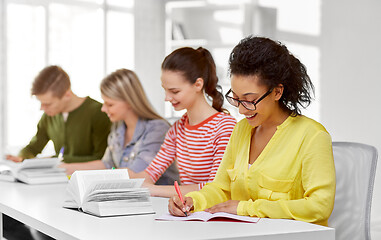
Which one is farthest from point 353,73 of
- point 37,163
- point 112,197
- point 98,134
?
point 112,197

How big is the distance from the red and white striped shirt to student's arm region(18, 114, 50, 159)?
151 cm

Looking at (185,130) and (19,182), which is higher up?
(185,130)

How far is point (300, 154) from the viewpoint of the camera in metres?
1.58

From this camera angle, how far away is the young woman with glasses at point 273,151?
1510mm

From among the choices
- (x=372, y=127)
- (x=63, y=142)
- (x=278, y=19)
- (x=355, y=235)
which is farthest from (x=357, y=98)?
(x=355, y=235)

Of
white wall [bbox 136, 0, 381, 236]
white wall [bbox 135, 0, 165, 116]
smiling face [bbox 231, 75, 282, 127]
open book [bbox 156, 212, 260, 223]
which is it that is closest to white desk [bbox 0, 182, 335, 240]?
open book [bbox 156, 212, 260, 223]

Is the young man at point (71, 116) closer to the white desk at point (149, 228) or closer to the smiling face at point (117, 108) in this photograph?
the smiling face at point (117, 108)

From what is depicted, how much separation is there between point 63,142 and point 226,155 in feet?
5.89

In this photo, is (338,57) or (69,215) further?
(338,57)

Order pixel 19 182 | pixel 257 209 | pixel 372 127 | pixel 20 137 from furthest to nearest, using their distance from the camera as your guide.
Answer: pixel 20 137, pixel 372 127, pixel 19 182, pixel 257 209

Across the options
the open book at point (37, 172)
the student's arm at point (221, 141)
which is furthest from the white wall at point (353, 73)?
the open book at point (37, 172)

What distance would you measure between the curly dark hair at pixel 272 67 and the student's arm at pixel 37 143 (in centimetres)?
213

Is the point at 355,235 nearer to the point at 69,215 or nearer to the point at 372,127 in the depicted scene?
the point at 69,215

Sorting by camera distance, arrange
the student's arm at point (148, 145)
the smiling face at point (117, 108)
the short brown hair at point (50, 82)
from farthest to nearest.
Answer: the short brown hair at point (50, 82), the smiling face at point (117, 108), the student's arm at point (148, 145)
